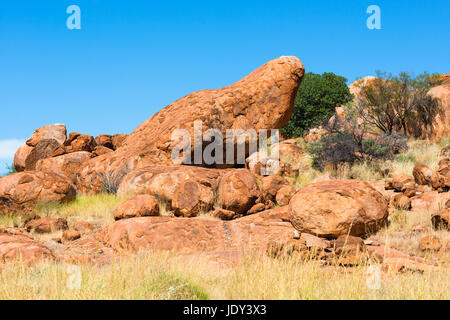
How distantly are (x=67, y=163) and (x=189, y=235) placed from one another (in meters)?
9.56

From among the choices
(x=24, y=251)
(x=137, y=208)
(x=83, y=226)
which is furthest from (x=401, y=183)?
(x=24, y=251)

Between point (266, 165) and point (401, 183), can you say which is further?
point (266, 165)

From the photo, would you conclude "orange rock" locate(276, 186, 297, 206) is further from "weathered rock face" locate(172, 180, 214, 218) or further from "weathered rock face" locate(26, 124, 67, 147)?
"weathered rock face" locate(26, 124, 67, 147)

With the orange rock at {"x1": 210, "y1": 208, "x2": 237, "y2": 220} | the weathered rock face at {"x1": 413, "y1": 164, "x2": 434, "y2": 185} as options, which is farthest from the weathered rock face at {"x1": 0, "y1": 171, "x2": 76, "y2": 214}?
the weathered rock face at {"x1": 413, "y1": 164, "x2": 434, "y2": 185}

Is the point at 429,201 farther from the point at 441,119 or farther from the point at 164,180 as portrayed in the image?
the point at 441,119

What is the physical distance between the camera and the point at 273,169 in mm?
13508

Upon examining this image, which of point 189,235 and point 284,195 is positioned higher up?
point 284,195

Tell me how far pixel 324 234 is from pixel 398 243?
1.25 meters

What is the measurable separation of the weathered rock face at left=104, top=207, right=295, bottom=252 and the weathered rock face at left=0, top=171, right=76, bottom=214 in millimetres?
3246

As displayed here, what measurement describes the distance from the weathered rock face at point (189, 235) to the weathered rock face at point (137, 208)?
80cm

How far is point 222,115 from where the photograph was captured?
1407 cm

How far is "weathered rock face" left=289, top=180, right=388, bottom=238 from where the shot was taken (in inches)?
320
